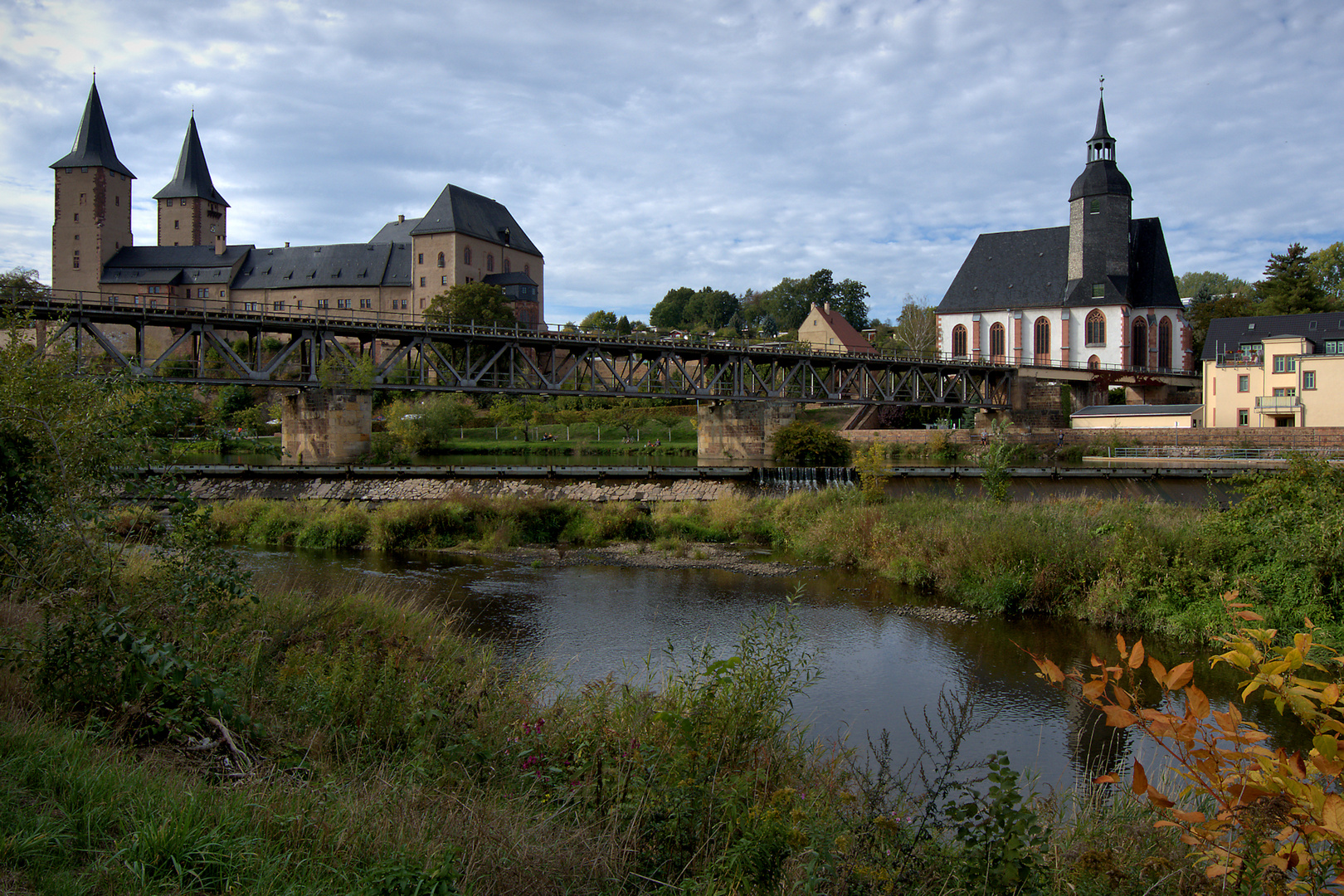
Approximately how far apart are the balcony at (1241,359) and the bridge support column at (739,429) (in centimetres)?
2793

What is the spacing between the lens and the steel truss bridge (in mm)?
40406

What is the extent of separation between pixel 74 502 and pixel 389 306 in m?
94.2

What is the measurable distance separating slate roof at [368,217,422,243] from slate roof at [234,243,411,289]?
2.49m

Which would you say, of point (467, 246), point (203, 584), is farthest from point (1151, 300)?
point (203, 584)

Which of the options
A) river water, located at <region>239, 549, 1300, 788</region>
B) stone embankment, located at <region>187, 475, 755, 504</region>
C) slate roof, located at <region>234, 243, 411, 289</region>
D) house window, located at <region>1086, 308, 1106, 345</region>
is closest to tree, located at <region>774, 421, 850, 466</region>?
stone embankment, located at <region>187, 475, 755, 504</region>

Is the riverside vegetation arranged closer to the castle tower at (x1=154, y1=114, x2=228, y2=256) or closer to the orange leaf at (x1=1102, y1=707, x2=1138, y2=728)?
the orange leaf at (x1=1102, y1=707, x2=1138, y2=728)

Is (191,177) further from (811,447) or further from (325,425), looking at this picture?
(811,447)

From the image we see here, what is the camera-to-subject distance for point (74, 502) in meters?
6.12

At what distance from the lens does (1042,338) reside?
8231cm

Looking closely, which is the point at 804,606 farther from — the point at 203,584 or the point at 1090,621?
the point at 203,584

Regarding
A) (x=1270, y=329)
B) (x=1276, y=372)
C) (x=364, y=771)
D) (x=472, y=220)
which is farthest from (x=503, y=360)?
(x=364, y=771)

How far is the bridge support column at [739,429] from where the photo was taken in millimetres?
53375

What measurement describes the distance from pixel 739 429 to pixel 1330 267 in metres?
67.7

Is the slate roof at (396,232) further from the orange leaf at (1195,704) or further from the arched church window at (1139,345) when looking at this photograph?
the orange leaf at (1195,704)
